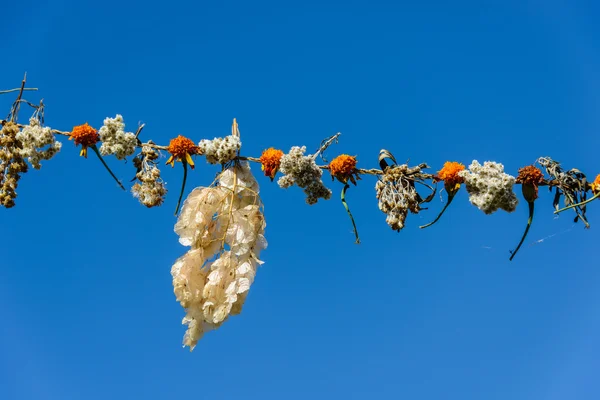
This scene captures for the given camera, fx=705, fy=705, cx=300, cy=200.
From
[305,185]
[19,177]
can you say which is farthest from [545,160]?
[19,177]

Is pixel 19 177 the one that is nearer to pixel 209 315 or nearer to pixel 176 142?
pixel 176 142

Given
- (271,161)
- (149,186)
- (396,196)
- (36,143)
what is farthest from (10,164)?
(396,196)

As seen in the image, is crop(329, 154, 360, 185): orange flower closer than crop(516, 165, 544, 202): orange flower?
No

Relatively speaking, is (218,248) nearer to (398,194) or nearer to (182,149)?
(182,149)

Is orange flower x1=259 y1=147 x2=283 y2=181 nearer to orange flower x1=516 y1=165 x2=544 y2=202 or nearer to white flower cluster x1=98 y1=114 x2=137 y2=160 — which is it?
white flower cluster x1=98 y1=114 x2=137 y2=160

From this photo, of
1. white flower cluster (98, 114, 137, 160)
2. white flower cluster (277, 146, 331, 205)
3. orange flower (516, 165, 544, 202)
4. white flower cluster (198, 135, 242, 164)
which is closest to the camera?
orange flower (516, 165, 544, 202)

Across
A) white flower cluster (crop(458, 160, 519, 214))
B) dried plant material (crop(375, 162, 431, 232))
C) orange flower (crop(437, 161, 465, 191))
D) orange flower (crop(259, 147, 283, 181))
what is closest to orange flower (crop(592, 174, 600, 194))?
white flower cluster (crop(458, 160, 519, 214))
